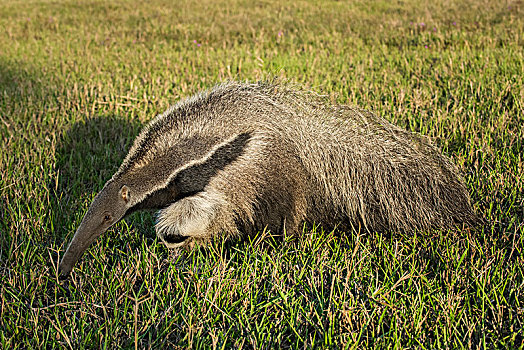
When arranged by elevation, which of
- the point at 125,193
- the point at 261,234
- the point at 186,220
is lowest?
the point at 261,234

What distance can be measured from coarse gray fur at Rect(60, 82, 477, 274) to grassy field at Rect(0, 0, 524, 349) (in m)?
0.14

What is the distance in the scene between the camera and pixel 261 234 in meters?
3.17

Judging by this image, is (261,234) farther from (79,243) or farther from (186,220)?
(79,243)

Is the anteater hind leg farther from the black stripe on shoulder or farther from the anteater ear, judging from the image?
the anteater ear

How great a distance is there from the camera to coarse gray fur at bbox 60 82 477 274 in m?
2.83

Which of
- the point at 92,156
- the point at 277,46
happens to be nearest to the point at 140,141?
the point at 92,156

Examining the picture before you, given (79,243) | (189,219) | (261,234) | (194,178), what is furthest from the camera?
(261,234)

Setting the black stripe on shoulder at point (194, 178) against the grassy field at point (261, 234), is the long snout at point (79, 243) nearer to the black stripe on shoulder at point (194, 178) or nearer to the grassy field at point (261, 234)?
the grassy field at point (261, 234)

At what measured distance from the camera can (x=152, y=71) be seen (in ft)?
22.8

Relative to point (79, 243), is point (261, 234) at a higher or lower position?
lower

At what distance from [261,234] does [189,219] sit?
52 centimetres

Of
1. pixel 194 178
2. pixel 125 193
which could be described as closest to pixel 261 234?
pixel 194 178

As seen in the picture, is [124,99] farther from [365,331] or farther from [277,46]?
[365,331]

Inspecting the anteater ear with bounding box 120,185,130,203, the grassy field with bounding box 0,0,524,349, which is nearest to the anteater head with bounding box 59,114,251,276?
the anteater ear with bounding box 120,185,130,203
